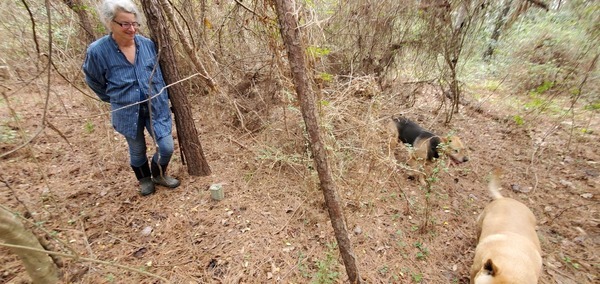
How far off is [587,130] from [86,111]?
31.9ft

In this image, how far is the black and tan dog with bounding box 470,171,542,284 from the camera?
6.36 feet

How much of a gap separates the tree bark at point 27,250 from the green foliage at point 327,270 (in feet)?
6.70

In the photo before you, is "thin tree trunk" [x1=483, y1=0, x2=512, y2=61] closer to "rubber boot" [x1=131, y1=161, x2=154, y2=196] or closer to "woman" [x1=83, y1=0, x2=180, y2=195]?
"woman" [x1=83, y1=0, x2=180, y2=195]

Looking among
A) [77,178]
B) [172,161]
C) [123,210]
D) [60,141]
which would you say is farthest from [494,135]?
[60,141]

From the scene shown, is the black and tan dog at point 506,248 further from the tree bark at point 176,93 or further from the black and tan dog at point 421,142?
the tree bark at point 176,93

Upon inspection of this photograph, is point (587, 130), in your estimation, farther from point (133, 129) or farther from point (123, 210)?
point (123, 210)

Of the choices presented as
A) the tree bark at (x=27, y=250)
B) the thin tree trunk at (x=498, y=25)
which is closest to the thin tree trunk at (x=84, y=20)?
the tree bark at (x=27, y=250)

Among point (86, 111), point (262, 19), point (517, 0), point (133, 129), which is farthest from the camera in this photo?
point (86, 111)

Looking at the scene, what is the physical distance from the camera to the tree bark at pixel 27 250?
1585mm

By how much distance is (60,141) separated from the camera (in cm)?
404

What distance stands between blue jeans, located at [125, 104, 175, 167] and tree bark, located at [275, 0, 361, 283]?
1.85 meters

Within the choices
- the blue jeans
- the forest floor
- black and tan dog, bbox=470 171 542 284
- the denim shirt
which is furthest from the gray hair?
black and tan dog, bbox=470 171 542 284

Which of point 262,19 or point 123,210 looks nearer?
point 262,19

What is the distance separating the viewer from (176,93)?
2.81 meters
